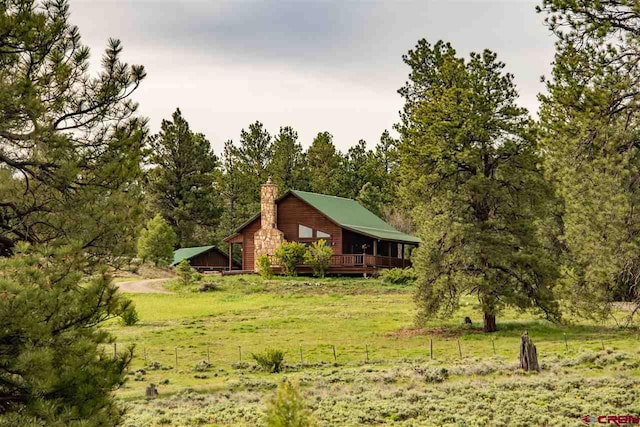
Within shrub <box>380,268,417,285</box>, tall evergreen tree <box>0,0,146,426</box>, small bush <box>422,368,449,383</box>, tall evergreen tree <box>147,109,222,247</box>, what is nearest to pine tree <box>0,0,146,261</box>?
tall evergreen tree <box>0,0,146,426</box>

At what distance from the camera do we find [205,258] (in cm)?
6375

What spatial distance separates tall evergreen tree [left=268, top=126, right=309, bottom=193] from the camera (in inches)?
3054

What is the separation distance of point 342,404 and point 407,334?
1237cm

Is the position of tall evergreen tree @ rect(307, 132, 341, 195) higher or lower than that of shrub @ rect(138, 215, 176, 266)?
higher

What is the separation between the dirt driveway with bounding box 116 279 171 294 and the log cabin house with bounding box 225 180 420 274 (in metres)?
6.82

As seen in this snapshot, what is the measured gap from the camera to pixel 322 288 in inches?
1686

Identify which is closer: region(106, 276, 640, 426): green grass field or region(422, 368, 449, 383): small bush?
region(106, 276, 640, 426): green grass field

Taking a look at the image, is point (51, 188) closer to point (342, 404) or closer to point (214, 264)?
point (342, 404)

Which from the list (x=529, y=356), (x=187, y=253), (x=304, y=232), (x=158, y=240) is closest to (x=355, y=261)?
(x=304, y=232)

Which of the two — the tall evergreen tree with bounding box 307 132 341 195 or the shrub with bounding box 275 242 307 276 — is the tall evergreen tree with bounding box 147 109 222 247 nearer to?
the tall evergreen tree with bounding box 307 132 341 195

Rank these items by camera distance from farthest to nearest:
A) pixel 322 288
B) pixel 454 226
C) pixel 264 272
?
pixel 264 272 < pixel 322 288 < pixel 454 226

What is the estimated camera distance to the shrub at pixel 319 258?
157 feet

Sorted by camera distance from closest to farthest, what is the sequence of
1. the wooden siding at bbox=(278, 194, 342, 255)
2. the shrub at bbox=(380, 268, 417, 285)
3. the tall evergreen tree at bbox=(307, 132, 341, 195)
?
the shrub at bbox=(380, 268, 417, 285) → the wooden siding at bbox=(278, 194, 342, 255) → the tall evergreen tree at bbox=(307, 132, 341, 195)

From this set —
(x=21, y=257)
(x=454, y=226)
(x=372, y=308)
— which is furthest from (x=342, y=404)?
(x=372, y=308)
